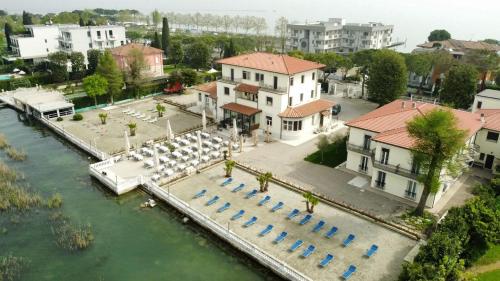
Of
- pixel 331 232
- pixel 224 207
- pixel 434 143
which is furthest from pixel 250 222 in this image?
pixel 434 143

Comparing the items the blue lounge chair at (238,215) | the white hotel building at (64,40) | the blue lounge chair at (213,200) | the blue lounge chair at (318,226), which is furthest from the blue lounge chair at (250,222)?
the white hotel building at (64,40)

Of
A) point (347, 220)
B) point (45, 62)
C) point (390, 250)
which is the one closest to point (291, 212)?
point (347, 220)

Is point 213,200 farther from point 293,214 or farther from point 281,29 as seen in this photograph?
point 281,29

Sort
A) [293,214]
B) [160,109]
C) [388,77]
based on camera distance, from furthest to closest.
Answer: [388,77] → [160,109] → [293,214]

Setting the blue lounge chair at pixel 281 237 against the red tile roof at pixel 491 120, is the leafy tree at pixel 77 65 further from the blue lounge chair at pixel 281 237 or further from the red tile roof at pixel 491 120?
the red tile roof at pixel 491 120

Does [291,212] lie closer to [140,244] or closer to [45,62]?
[140,244]

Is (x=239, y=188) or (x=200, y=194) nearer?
(x=200, y=194)

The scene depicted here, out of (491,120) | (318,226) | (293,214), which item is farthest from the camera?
(491,120)
